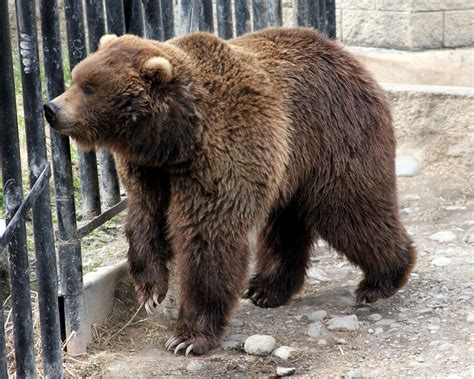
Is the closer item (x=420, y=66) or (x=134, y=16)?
(x=134, y=16)

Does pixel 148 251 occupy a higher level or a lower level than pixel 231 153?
lower

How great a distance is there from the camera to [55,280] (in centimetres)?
446

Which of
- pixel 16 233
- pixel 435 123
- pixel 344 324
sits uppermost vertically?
pixel 16 233

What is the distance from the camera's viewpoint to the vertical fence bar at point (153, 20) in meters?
5.68

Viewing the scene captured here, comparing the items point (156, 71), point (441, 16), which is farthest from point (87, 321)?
point (441, 16)

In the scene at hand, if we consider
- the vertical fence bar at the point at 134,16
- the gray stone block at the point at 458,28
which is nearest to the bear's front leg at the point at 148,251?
the vertical fence bar at the point at 134,16

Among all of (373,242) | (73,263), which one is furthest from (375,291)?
(73,263)

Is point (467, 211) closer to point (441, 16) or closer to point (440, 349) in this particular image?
point (440, 349)

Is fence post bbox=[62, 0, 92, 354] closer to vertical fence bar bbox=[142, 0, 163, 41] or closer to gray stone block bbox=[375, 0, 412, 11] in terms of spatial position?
vertical fence bar bbox=[142, 0, 163, 41]

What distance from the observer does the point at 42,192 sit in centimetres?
431

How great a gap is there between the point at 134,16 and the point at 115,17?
0.26 meters

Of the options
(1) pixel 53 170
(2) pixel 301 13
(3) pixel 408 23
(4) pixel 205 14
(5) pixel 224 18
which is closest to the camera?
(1) pixel 53 170

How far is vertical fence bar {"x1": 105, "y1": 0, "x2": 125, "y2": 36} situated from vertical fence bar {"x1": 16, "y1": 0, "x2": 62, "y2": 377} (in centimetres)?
103

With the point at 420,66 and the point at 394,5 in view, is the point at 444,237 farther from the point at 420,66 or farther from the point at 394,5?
the point at 394,5
